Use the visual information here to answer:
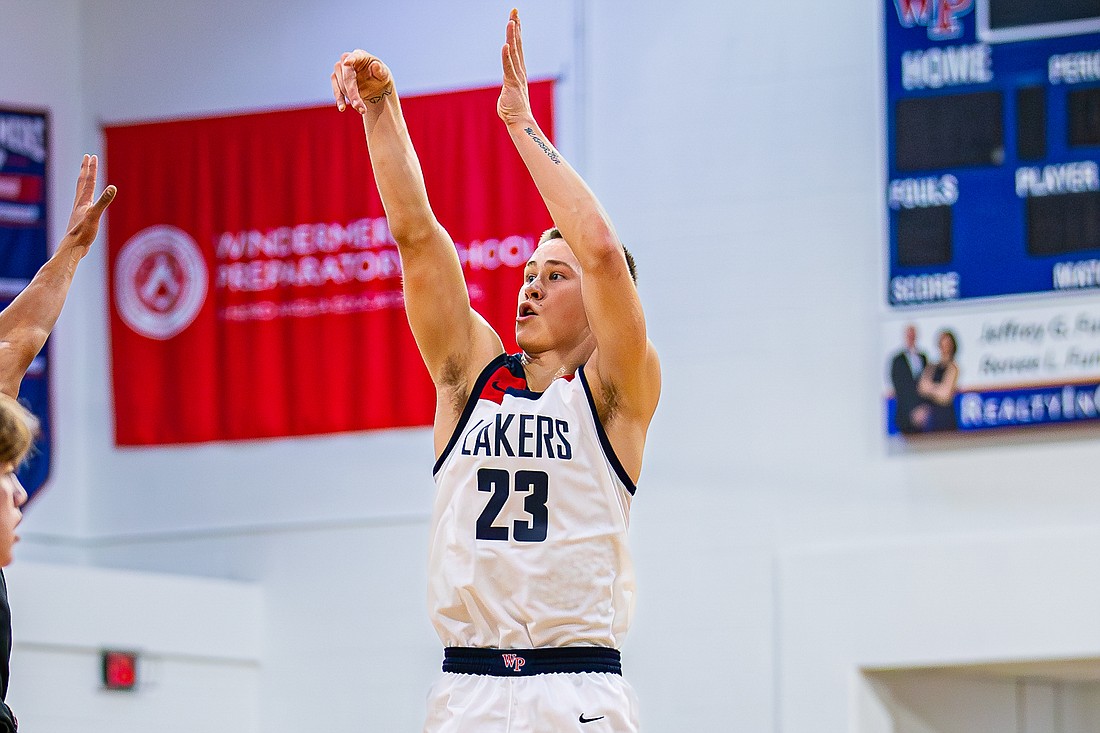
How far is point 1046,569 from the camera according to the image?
10.1 m

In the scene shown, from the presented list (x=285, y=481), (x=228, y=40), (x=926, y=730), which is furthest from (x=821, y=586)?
(x=228, y=40)

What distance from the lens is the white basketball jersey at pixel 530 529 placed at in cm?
457

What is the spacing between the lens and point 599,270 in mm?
4699

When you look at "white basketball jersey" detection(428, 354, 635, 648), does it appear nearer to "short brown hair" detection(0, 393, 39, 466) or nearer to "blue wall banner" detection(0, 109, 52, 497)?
"short brown hair" detection(0, 393, 39, 466)

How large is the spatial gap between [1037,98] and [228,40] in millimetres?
6152

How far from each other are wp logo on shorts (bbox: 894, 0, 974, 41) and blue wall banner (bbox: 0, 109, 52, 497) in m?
6.45

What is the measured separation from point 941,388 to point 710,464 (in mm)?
1593

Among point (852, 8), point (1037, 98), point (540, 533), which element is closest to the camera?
point (540, 533)

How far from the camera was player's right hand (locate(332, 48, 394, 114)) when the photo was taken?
15.7 feet

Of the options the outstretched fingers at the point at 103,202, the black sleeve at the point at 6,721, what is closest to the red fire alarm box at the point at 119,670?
the outstretched fingers at the point at 103,202

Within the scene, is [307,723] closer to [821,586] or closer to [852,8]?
[821,586]

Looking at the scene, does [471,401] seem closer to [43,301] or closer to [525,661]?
[525,661]

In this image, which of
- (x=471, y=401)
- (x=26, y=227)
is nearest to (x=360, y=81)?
(x=471, y=401)

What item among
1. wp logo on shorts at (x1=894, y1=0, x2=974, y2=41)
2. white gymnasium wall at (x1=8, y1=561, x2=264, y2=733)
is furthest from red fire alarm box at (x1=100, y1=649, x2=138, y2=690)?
wp logo on shorts at (x1=894, y1=0, x2=974, y2=41)
